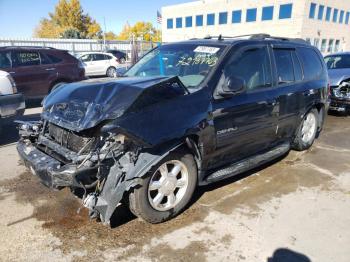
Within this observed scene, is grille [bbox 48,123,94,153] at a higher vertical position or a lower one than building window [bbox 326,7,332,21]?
lower

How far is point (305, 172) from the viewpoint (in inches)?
193

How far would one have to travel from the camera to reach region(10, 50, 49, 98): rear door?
8.89 meters

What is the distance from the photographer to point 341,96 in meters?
8.58

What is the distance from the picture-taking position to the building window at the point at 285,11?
135 feet

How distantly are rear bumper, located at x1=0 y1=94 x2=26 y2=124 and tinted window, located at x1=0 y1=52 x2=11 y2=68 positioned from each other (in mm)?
3181

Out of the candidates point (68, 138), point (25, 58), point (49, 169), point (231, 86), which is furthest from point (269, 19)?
point (49, 169)

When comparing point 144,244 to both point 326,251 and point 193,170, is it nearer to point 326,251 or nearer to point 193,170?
point 193,170

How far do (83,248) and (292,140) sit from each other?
12.6ft

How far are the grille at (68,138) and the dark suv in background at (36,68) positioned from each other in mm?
5834

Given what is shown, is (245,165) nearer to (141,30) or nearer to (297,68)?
(297,68)

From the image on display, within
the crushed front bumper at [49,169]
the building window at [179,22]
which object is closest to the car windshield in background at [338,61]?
the crushed front bumper at [49,169]

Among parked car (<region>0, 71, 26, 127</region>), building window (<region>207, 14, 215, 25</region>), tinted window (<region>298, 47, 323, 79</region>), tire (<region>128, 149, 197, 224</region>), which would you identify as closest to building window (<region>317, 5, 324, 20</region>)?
building window (<region>207, 14, 215, 25</region>)

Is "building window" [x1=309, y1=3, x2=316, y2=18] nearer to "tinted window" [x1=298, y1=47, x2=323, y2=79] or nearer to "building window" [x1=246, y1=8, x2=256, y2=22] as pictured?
"building window" [x1=246, y1=8, x2=256, y2=22]

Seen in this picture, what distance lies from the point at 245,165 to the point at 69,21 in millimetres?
67628
